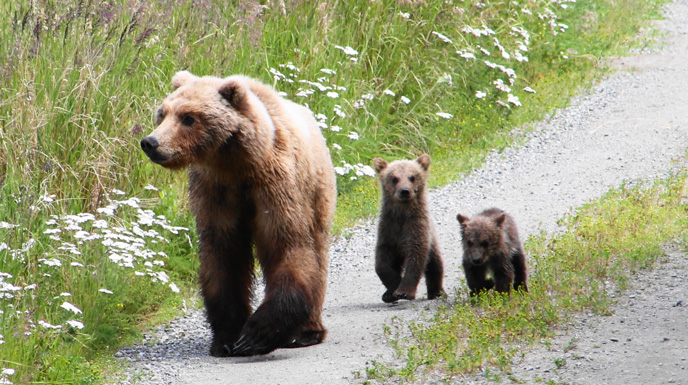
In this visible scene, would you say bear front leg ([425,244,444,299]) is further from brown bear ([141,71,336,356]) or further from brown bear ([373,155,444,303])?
brown bear ([141,71,336,356])

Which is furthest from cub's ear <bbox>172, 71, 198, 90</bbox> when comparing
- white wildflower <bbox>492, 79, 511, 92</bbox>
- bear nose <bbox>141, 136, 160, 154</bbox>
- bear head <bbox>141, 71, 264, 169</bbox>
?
white wildflower <bbox>492, 79, 511, 92</bbox>

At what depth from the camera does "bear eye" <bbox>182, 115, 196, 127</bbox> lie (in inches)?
225

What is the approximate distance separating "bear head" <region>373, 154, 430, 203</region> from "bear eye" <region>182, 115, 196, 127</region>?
2.58 metres

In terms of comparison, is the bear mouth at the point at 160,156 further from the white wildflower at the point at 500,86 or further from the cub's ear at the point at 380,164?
the white wildflower at the point at 500,86

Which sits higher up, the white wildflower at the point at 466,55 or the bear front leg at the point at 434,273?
the white wildflower at the point at 466,55

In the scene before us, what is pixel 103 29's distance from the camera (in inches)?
358

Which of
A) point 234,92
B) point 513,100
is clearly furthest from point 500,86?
point 234,92

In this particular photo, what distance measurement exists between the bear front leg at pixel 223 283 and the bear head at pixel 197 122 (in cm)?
70

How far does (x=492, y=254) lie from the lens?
23.4 feet

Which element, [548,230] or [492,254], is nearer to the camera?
[492,254]

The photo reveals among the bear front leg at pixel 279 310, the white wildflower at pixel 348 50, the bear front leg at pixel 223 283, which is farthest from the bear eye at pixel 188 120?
the white wildflower at pixel 348 50

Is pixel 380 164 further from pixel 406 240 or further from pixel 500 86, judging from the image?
pixel 500 86

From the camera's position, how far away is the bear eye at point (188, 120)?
5.70m

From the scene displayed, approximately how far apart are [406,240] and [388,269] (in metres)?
0.30
